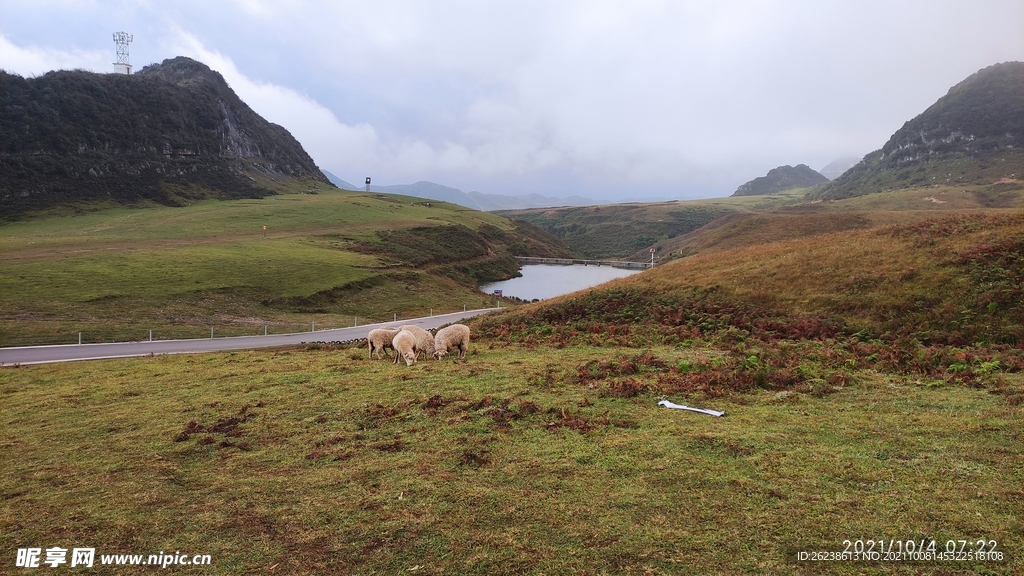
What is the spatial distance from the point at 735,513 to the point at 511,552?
331 cm

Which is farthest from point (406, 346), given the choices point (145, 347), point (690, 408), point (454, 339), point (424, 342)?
point (145, 347)

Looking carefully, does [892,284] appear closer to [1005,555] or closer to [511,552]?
[1005,555]

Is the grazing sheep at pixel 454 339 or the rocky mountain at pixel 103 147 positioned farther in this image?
the rocky mountain at pixel 103 147

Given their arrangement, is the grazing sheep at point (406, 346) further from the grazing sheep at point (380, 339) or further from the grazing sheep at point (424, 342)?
the grazing sheep at point (380, 339)

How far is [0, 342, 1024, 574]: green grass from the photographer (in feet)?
22.3

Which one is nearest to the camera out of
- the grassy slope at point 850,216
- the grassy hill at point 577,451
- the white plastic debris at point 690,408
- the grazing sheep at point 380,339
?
the grassy hill at point 577,451

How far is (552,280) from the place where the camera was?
12400 centimetres

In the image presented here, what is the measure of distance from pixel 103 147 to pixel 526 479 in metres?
194

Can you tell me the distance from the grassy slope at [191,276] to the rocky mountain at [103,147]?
22926 mm

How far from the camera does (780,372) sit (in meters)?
14.8

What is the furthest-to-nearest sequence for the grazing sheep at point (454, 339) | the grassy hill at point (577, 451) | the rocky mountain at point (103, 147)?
the rocky mountain at point (103, 147) → the grazing sheep at point (454, 339) → the grassy hill at point (577, 451)

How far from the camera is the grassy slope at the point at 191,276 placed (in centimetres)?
4478

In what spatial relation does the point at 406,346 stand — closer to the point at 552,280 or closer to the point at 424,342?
the point at 424,342

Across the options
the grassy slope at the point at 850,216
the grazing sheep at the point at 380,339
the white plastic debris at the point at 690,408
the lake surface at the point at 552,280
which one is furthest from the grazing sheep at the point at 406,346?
the lake surface at the point at 552,280
